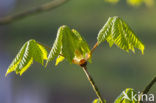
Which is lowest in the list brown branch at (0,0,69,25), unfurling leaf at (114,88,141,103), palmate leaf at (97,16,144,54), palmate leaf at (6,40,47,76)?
unfurling leaf at (114,88,141,103)

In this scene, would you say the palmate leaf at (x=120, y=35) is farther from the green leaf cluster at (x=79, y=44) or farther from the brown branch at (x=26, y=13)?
the brown branch at (x=26, y=13)

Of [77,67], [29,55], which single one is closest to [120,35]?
[29,55]

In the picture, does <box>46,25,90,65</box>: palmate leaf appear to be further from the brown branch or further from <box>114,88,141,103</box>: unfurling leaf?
the brown branch

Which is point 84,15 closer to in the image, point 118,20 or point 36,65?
point 36,65

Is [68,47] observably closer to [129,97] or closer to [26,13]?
[129,97]

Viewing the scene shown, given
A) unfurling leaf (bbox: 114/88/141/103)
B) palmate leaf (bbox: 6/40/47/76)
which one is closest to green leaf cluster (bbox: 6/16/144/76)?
palmate leaf (bbox: 6/40/47/76)

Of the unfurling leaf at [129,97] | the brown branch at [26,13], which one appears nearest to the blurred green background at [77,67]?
the brown branch at [26,13]

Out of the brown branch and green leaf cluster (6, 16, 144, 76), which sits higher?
the brown branch
